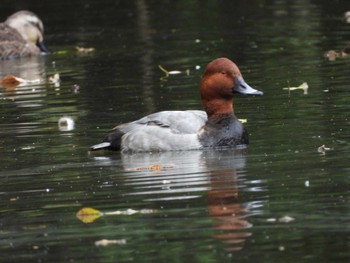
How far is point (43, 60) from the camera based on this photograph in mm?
24375

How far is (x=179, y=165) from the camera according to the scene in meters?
12.2

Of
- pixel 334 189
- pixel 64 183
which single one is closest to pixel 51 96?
pixel 64 183

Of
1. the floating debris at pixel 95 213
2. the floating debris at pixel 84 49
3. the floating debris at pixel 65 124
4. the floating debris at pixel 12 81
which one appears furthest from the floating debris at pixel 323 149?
the floating debris at pixel 84 49

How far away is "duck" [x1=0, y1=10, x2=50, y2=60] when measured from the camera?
84.1 feet

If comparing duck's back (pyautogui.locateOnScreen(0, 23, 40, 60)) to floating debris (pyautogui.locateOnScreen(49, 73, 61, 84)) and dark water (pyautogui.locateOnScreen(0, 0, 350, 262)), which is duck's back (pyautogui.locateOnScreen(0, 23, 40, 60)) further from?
floating debris (pyautogui.locateOnScreen(49, 73, 61, 84))

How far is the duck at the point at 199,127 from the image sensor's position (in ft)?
43.1

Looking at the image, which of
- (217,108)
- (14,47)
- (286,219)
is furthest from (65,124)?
(14,47)

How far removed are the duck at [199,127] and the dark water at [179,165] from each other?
0.19m

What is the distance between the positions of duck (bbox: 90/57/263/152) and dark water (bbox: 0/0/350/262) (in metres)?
0.19

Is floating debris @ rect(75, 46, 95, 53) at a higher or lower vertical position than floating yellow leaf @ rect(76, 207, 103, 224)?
higher

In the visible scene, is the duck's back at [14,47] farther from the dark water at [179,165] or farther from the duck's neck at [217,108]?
the duck's neck at [217,108]

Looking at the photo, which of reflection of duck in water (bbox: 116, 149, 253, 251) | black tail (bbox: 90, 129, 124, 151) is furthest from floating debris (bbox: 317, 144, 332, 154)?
black tail (bbox: 90, 129, 124, 151)

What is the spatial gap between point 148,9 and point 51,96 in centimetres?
1204

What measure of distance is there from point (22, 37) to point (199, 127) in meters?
13.9
